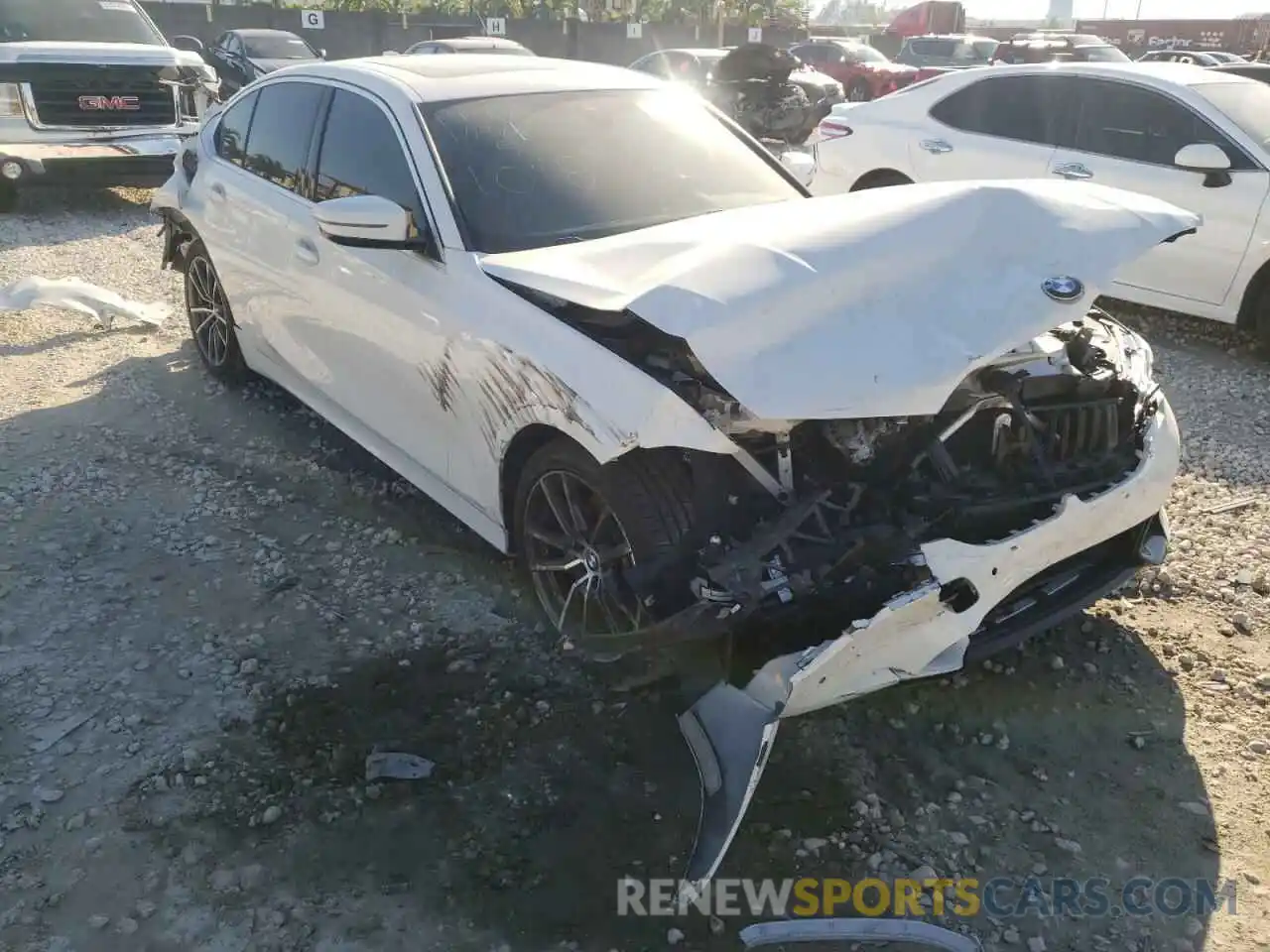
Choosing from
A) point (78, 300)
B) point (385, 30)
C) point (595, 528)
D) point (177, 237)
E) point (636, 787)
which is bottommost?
point (636, 787)

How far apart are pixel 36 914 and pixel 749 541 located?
6.56 ft

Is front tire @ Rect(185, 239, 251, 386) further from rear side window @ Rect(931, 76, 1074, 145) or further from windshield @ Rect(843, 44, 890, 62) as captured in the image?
windshield @ Rect(843, 44, 890, 62)

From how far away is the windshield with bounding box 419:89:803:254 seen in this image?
3.66 m

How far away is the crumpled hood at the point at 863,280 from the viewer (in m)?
2.65

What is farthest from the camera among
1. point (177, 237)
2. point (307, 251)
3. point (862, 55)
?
point (862, 55)

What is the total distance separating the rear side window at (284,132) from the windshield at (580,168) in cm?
93

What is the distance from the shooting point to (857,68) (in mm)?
23000

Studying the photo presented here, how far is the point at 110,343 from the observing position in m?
6.59

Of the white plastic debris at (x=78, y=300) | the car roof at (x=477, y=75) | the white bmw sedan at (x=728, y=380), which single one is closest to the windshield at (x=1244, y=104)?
the white bmw sedan at (x=728, y=380)

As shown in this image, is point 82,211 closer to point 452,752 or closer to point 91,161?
point 91,161

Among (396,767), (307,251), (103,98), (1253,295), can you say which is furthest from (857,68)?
(396,767)

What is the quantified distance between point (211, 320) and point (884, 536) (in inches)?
172

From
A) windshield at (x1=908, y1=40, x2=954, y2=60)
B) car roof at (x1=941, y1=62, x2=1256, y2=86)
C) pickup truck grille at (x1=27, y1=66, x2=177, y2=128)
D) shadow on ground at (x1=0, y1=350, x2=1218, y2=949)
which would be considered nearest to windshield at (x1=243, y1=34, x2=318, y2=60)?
pickup truck grille at (x1=27, y1=66, x2=177, y2=128)

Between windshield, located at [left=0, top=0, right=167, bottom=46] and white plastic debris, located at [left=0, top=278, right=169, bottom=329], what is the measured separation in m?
4.26
